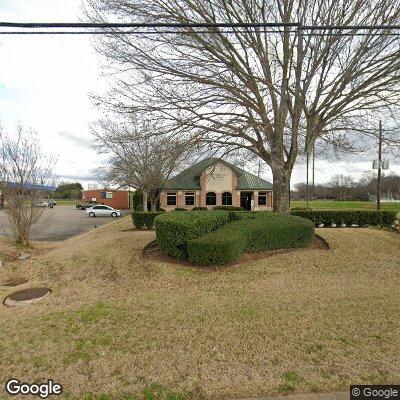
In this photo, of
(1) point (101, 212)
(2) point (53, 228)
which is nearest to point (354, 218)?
(2) point (53, 228)

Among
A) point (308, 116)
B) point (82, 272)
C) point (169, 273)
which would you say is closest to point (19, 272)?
point (82, 272)

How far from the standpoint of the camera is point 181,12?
927 centimetres

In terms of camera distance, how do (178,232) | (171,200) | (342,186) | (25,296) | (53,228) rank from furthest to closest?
(342,186) < (171,200) < (53,228) < (178,232) < (25,296)

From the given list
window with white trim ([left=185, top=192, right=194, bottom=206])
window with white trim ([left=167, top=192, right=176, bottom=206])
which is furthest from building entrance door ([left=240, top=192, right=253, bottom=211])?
window with white trim ([left=167, top=192, right=176, bottom=206])

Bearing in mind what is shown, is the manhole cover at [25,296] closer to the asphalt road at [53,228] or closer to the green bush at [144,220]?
the asphalt road at [53,228]

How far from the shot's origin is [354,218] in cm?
1445

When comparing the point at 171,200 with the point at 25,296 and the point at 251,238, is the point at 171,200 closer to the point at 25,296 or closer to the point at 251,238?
the point at 251,238

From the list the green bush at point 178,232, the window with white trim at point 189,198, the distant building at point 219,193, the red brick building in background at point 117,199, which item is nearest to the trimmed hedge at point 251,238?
the green bush at point 178,232

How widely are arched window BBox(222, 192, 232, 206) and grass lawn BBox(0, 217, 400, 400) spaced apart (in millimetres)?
23144

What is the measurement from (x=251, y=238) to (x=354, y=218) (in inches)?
362

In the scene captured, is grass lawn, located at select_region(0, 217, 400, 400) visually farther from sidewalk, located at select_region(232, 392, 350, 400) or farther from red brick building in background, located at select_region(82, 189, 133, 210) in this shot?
red brick building in background, located at select_region(82, 189, 133, 210)

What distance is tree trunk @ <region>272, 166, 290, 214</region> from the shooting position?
1016 centimetres

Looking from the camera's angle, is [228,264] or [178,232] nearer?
[228,264]

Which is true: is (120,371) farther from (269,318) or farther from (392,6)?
(392,6)
